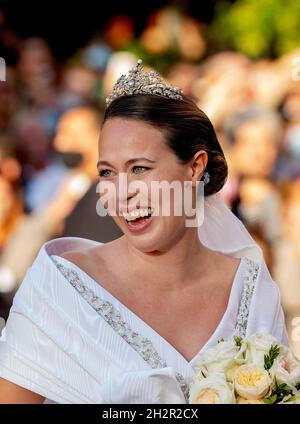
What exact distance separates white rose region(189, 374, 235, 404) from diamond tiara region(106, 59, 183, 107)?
28.6 inches

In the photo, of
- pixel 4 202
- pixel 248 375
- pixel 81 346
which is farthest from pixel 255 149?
pixel 248 375

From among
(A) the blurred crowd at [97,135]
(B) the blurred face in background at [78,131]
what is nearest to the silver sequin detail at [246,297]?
(A) the blurred crowd at [97,135]

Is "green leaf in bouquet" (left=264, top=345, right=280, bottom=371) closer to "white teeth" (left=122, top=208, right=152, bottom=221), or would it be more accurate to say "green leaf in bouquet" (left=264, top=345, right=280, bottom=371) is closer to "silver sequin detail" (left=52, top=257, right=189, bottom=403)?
"silver sequin detail" (left=52, top=257, right=189, bottom=403)

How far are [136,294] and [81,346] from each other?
0.73ft

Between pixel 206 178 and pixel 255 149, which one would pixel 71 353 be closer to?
pixel 206 178

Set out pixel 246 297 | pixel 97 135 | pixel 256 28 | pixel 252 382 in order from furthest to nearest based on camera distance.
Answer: pixel 256 28 → pixel 97 135 → pixel 246 297 → pixel 252 382

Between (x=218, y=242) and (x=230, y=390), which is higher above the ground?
(x=218, y=242)

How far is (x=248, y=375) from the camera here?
71.0 inches

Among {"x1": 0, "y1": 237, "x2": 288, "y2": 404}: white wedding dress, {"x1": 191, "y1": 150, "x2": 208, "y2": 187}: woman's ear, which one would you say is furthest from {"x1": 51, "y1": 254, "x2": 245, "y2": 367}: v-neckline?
{"x1": 191, "y1": 150, "x2": 208, "y2": 187}: woman's ear

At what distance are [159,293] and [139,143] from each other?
397 millimetres

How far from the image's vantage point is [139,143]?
80.0 inches

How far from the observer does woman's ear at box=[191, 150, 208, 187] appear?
2.17 meters

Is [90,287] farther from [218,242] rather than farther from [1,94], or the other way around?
[1,94]

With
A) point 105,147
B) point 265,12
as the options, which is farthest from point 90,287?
point 265,12
